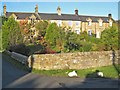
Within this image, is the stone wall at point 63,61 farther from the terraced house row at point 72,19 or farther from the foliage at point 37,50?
the terraced house row at point 72,19

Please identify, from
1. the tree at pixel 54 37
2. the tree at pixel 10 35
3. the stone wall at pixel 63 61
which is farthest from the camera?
the tree at pixel 10 35

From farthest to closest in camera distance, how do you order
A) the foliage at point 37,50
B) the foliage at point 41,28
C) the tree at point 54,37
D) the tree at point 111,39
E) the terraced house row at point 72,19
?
the terraced house row at point 72,19
the foliage at point 41,28
the tree at point 54,37
the foliage at point 37,50
the tree at point 111,39

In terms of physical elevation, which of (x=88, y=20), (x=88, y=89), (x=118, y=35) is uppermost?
(x=88, y=20)

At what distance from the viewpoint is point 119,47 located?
26.3m

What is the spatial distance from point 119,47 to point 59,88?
51.0ft

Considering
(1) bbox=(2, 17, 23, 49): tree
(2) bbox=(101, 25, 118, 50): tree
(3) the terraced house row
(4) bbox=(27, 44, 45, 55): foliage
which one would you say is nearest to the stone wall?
(2) bbox=(101, 25, 118, 50): tree

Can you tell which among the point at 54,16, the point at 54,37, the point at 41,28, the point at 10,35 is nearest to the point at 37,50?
the point at 54,37

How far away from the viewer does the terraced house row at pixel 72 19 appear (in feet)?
213

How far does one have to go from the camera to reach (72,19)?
222 ft

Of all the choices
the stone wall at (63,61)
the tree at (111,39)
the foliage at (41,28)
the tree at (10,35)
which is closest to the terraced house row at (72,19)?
the foliage at (41,28)

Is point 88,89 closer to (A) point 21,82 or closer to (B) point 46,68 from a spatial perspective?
(A) point 21,82

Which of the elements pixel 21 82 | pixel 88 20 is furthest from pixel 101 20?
pixel 21 82

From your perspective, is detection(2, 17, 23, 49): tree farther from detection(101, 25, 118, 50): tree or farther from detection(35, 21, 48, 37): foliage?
detection(101, 25, 118, 50): tree

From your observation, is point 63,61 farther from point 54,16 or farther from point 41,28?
point 54,16
